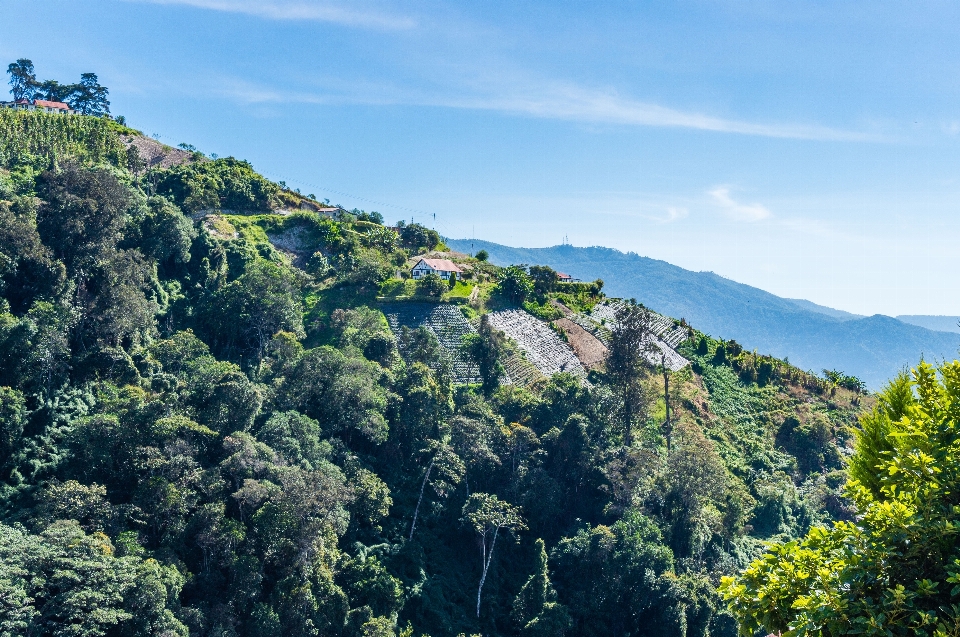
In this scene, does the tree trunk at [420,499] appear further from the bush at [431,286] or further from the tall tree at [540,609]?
the bush at [431,286]

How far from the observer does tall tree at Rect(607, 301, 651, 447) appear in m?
45.1

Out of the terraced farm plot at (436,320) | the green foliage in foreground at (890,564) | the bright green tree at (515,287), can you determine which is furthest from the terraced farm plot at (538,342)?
the green foliage in foreground at (890,564)

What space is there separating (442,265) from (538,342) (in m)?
14.6

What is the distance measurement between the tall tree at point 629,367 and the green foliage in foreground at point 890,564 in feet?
113

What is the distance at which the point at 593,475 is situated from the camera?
39.5m

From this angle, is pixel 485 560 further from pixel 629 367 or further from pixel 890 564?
pixel 890 564

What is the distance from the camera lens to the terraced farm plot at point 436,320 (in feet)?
188

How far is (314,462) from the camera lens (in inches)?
1318

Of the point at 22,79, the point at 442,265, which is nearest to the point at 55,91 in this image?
the point at 22,79

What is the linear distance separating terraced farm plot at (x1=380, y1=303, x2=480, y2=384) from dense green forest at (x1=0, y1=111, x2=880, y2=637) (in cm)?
133

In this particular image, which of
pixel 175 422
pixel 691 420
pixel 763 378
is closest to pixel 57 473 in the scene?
pixel 175 422

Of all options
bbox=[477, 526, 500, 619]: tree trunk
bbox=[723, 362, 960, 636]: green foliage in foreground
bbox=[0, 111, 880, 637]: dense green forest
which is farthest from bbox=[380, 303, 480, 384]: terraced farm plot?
bbox=[723, 362, 960, 636]: green foliage in foreground

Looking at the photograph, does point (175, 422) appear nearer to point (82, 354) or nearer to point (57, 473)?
point (57, 473)

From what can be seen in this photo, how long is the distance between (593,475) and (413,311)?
27.0 meters
